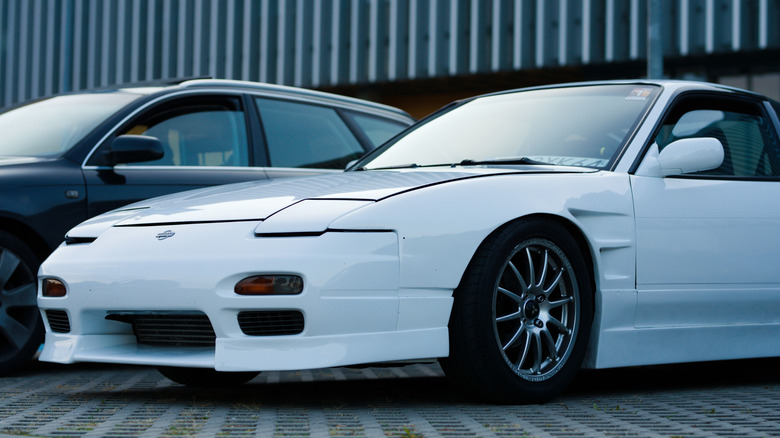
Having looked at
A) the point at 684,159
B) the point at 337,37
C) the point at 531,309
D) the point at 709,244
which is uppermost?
the point at 337,37

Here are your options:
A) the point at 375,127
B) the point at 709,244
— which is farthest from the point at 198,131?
the point at 709,244

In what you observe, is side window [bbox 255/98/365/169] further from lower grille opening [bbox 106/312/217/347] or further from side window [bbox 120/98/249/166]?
lower grille opening [bbox 106/312/217/347]

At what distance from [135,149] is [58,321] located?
1.65 meters

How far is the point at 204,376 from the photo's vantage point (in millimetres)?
5441

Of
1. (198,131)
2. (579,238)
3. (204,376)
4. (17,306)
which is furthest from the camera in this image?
(198,131)

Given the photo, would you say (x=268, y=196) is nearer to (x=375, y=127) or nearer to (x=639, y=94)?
(x=639, y=94)

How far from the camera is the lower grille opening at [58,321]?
4828 mm

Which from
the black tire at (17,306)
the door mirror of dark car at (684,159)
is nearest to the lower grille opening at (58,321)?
the black tire at (17,306)

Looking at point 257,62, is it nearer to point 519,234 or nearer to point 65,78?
point 65,78

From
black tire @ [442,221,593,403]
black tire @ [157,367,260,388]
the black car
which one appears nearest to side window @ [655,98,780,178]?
black tire @ [442,221,593,403]

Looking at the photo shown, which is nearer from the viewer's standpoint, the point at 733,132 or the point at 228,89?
the point at 733,132

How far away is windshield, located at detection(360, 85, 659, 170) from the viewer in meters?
5.27

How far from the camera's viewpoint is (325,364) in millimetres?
4129

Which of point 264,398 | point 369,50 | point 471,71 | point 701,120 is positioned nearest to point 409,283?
point 264,398
